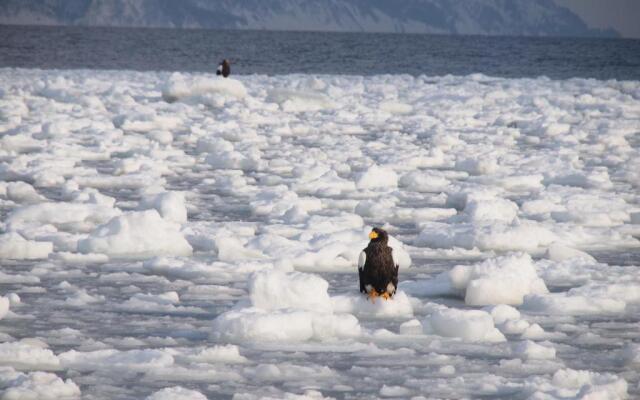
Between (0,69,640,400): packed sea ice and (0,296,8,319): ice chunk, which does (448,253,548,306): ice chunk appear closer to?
(0,69,640,400): packed sea ice

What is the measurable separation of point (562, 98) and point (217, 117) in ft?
31.4

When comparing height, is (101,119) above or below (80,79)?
below

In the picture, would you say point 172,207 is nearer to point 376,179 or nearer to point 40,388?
point 376,179

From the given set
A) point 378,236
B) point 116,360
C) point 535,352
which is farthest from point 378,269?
point 116,360

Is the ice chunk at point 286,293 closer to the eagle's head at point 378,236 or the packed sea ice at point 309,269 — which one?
the packed sea ice at point 309,269

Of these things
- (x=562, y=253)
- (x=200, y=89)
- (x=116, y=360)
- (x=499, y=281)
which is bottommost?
(x=116, y=360)

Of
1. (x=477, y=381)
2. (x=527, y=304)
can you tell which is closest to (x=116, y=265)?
(x=527, y=304)

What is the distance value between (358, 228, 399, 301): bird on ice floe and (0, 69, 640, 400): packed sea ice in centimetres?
6

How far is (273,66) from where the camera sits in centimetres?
5559

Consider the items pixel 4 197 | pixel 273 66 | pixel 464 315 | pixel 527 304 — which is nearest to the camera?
pixel 464 315

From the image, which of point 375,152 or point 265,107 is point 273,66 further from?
point 375,152

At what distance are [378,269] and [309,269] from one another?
4.26 feet

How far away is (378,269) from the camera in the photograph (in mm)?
5824

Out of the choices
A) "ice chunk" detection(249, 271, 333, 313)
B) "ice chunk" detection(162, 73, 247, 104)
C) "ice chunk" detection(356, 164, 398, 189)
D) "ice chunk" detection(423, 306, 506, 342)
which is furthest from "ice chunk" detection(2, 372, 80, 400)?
"ice chunk" detection(162, 73, 247, 104)
